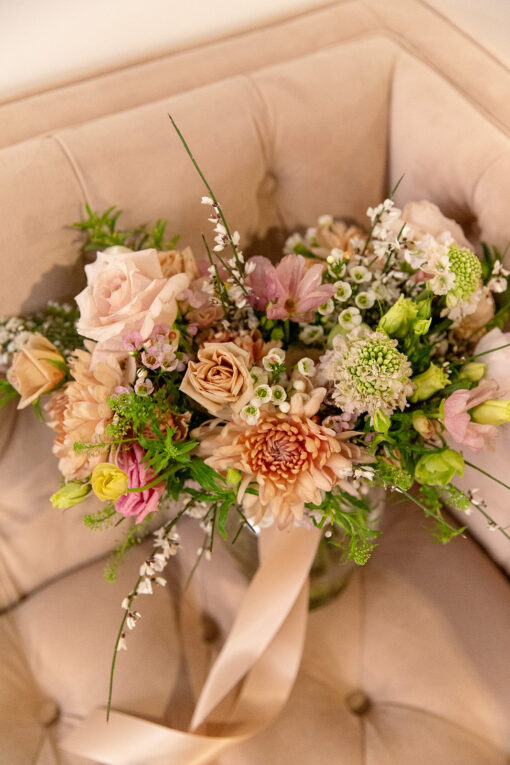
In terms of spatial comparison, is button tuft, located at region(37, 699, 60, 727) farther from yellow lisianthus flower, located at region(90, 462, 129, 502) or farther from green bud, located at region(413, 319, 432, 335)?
green bud, located at region(413, 319, 432, 335)

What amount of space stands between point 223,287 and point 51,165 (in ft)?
0.99

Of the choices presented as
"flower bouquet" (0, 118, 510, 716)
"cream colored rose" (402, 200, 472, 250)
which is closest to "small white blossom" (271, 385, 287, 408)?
"flower bouquet" (0, 118, 510, 716)

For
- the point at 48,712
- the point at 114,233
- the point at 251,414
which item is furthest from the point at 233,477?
the point at 48,712

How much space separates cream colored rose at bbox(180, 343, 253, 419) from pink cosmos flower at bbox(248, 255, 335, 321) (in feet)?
0.23

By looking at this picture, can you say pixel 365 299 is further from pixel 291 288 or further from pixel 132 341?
pixel 132 341

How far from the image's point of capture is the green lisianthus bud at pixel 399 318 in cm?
58

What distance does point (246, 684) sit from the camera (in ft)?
2.80

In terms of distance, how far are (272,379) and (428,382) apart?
0.51 feet

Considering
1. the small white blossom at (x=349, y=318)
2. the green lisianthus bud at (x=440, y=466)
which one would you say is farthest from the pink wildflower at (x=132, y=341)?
the green lisianthus bud at (x=440, y=466)

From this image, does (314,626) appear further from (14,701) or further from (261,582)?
(14,701)

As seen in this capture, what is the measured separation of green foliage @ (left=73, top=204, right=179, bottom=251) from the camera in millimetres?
761

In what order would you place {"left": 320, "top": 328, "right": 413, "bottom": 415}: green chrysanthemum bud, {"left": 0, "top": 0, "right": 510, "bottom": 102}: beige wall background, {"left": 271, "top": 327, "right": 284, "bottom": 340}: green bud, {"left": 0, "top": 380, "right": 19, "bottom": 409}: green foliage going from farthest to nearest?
{"left": 0, "top": 0, "right": 510, "bottom": 102}: beige wall background, {"left": 0, "top": 380, "right": 19, "bottom": 409}: green foliage, {"left": 271, "top": 327, "right": 284, "bottom": 340}: green bud, {"left": 320, "top": 328, "right": 413, "bottom": 415}: green chrysanthemum bud

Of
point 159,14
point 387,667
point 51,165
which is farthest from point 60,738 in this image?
point 159,14

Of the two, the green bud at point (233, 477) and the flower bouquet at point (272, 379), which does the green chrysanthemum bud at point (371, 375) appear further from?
the green bud at point (233, 477)
